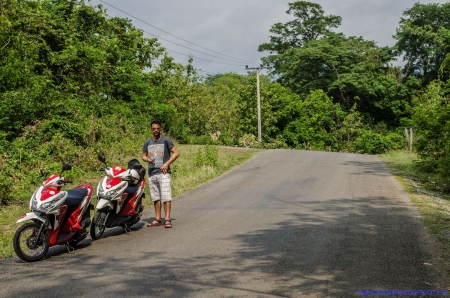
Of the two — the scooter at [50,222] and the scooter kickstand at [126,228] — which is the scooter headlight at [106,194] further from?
the scooter kickstand at [126,228]

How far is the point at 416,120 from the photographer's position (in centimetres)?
1764

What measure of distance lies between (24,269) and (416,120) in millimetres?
15104

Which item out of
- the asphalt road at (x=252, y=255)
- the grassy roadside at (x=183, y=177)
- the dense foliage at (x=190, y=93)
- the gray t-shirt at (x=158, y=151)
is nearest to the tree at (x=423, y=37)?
the dense foliage at (x=190, y=93)

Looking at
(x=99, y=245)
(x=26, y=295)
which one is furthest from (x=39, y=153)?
(x=26, y=295)

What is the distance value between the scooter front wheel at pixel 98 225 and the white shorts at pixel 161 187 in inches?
53.5

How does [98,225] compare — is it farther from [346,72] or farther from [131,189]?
[346,72]

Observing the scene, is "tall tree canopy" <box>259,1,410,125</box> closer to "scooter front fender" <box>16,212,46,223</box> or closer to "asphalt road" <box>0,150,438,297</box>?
"asphalt road" <box>0,150,438,297</box>

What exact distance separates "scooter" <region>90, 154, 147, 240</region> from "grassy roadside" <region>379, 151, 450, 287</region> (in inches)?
201

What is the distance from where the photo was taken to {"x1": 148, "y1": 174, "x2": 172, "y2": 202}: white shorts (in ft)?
30.3

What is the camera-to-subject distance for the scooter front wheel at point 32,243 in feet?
22.0

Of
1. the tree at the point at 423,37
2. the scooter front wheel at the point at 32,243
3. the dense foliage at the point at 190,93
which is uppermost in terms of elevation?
the tree at the point at 423,37

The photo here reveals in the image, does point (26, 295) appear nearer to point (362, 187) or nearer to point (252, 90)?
point (362, 187)

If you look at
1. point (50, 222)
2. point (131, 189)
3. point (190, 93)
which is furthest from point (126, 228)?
point (190, 93)

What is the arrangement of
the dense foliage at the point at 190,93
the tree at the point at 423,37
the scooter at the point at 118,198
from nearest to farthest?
1. the scooter at the point at 118,198
2. the dense foliage at the point at 190,93
3. the tree at the point at 423,37
